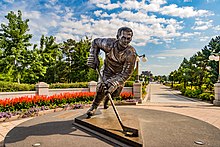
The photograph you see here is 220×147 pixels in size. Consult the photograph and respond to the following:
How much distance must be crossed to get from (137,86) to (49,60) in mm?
14199

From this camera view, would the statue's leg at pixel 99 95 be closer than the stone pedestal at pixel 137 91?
Yes

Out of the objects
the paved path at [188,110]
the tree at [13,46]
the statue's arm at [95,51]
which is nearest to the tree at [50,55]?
the tree at [13,46]

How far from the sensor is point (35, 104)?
744cm

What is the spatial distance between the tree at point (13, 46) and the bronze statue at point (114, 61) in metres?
15.5

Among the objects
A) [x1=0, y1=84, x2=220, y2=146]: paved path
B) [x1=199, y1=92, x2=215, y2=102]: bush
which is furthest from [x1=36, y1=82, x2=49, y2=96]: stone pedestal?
[x1=199, y1=92, x2=215, y2=102]: bush

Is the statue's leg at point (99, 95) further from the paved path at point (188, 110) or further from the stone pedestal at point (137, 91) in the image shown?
the stone pedestal at point (137, 91)

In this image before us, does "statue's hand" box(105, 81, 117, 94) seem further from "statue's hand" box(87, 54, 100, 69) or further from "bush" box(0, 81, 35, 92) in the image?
"bush" box(0, 81, 35, 92)

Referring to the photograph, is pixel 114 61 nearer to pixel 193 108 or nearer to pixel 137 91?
pixel 193 108

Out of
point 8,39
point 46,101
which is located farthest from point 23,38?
point 46,101

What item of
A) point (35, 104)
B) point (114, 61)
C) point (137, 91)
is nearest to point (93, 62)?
point (114, 61)

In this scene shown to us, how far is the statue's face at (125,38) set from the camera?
10.8 feet

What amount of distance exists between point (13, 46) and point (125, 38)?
17054mm

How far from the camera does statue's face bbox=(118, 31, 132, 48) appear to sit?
10.8 ft

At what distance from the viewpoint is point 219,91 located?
9422 millimetres
